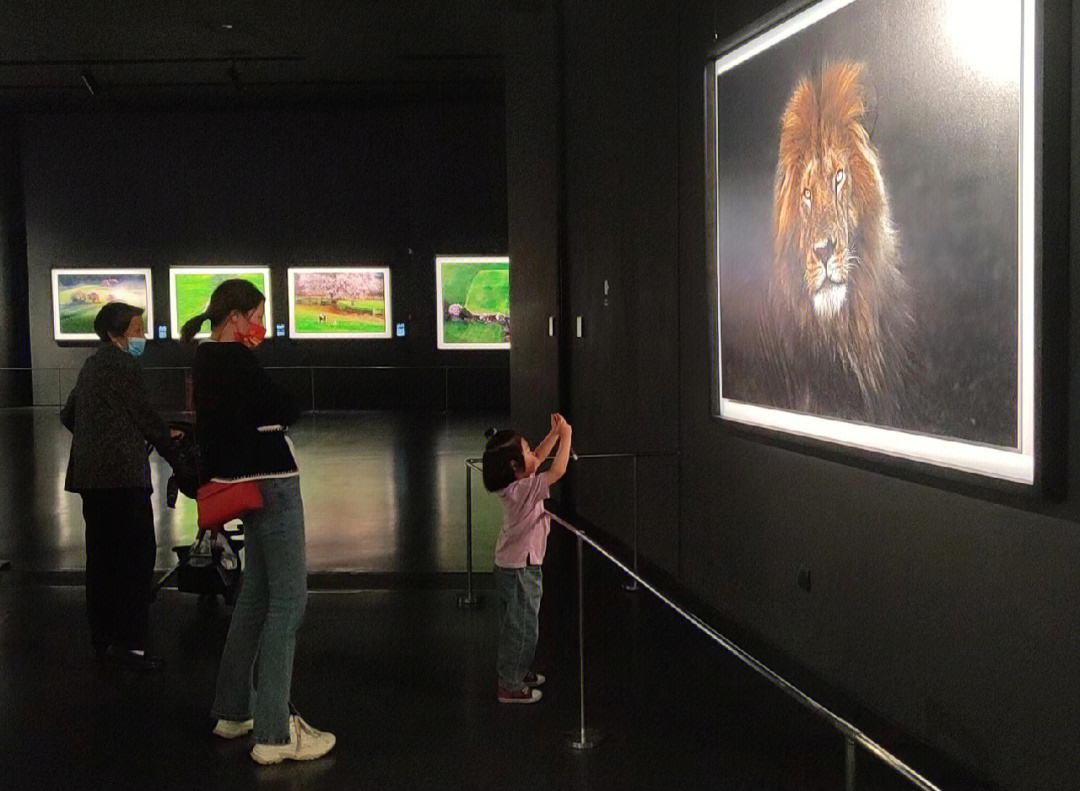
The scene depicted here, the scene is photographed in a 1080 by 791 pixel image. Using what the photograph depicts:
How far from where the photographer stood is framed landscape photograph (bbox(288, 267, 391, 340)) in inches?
840

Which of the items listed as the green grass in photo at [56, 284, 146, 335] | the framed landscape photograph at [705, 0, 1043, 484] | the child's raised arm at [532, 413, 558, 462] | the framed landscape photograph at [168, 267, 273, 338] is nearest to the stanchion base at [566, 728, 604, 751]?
the child's raised arm at [532, 413, 558, 462]

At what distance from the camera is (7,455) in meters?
14.8

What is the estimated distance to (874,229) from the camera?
14.6 feet

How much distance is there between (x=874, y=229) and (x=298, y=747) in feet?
9.07

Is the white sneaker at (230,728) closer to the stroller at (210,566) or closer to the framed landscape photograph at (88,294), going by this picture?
the stroller at (210,566)

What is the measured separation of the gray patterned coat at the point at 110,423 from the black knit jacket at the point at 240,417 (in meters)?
1.38

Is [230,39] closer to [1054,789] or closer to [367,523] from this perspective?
[367,523]

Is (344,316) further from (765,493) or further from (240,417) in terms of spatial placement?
(240,417)

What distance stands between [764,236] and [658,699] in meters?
2.05

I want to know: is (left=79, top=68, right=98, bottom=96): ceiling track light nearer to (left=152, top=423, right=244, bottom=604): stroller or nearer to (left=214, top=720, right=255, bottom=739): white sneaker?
(left=152, top=423, right=244, bottom=604): stroller

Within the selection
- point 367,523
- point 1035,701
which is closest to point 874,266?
point 1035,701

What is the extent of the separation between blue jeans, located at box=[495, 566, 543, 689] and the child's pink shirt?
0.05m

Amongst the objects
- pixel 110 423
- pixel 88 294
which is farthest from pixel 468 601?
pixel 88 294

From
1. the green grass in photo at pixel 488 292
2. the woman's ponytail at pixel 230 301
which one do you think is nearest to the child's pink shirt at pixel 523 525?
the woman's ponytail at pixel 230 301
